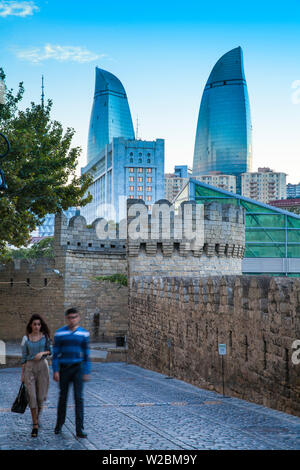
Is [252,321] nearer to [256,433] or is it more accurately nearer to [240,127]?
[256,433]

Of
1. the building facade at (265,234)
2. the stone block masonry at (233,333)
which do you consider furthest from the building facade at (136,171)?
the stone block masonry at (233,333)

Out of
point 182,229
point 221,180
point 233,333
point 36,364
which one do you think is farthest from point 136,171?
point 36,364

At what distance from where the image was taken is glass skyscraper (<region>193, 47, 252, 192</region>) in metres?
183

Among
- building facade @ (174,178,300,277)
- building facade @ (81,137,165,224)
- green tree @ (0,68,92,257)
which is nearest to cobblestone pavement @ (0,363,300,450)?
green tree @ (0,68,92,257)

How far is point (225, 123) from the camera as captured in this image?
609ft

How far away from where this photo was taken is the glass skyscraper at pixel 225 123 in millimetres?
182875

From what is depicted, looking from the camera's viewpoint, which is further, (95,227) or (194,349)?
(95,227)

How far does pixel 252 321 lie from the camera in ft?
31.5

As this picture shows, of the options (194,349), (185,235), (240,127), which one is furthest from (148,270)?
(240,127)

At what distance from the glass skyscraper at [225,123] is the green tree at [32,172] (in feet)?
537

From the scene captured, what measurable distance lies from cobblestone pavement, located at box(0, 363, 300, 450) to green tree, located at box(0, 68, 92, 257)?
380 inches
